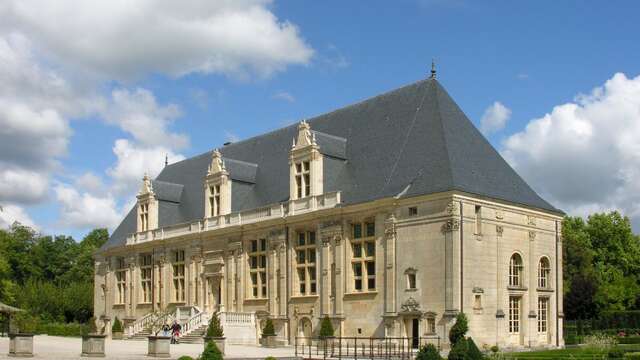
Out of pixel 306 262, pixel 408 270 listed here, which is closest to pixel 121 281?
pixel 306 262

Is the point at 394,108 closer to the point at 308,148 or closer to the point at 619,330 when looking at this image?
the point at 308,148

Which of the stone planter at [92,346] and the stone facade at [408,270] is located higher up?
the stone facade at [408,270]

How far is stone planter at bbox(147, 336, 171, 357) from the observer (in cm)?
3091

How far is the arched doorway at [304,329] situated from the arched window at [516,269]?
10590mm

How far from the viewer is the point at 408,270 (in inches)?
1478

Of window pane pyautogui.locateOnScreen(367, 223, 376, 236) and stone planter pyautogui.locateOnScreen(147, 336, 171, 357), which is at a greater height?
window pane pyautogui.locateOnScreen(367, 223, 376, 236)

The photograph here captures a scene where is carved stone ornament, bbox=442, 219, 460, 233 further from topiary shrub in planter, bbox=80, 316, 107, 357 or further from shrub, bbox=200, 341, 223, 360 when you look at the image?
shrub, bbox=200, 341, 223, 360

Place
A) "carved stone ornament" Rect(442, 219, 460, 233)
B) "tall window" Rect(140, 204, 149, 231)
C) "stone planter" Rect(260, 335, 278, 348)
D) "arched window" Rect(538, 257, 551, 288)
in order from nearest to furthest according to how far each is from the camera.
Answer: "carved stone ornament" Rect(442, 219, 460, 233)
"arched window" Rect(538, 257, 551, 288)
"stone planter" Rect(260, 335, 278, 348)
"tall window" Rect(140, 204, 149, 231)

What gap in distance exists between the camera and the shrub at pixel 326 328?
130ft

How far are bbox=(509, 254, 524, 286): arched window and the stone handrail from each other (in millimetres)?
8771

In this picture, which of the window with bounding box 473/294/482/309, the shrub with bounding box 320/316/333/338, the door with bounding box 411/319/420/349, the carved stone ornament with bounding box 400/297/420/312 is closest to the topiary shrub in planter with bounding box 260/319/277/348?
the shrub with bounding box 320/316/333/338

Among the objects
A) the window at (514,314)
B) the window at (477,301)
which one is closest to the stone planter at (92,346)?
the window at (477,301)

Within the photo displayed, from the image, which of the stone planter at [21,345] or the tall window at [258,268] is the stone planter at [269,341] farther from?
the stone planter at [21,345]

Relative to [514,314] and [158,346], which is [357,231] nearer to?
[514,314]
